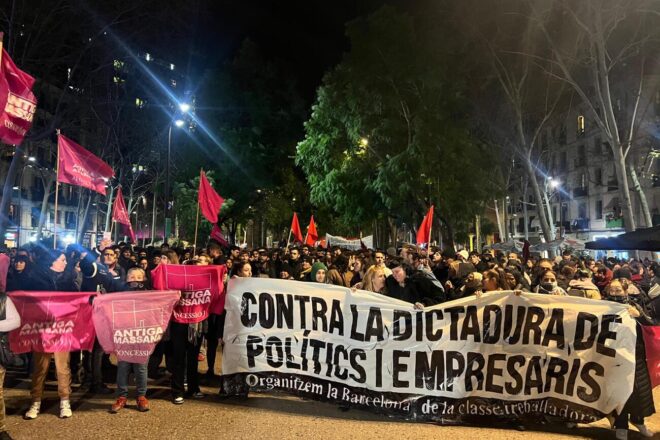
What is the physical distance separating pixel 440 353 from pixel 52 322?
4.59 metres

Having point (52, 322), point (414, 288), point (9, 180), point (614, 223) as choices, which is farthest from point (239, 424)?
point (614, 223)

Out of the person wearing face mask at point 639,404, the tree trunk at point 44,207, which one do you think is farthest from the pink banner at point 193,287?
the tree trunk at point 44,207

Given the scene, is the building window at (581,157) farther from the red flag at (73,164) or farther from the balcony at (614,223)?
the red flag at (73,164)

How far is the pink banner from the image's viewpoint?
22.6ft

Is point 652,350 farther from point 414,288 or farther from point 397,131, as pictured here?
point 397,131

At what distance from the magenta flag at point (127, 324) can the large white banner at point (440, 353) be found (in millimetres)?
979

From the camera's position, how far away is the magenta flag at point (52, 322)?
242 inches

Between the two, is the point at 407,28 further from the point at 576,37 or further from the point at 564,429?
the point at 564,429

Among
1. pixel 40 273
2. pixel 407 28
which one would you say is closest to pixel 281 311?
pixel 40 273

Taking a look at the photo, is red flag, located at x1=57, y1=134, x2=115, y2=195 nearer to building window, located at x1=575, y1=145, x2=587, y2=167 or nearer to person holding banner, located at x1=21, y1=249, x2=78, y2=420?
person holding banner, located at x1=21, y1=249, x2=78, y2=420

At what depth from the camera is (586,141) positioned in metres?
50.8

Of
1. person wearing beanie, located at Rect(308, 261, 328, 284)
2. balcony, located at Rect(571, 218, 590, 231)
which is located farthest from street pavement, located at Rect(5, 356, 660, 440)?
balcony, located at Rect(571, 218, 590, 231)

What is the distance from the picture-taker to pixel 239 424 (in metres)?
5.88

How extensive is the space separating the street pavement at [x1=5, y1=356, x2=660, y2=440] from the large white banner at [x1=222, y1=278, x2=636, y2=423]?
20 centimetres
